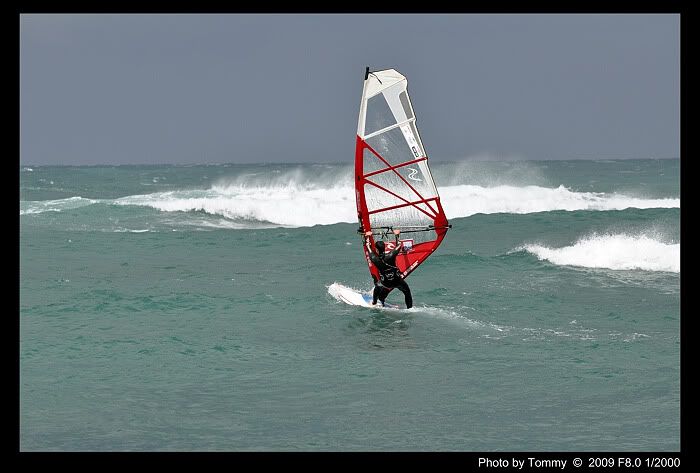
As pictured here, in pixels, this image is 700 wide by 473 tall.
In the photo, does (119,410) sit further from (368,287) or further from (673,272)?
(673,272)

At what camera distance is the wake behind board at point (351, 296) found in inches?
533

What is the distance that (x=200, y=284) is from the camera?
637 inches

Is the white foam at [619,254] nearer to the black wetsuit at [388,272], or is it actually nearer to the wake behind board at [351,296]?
the wake behind board at [351,296]

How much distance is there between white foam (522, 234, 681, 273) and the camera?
18.3 m

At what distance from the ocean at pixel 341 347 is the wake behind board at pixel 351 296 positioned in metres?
0.28

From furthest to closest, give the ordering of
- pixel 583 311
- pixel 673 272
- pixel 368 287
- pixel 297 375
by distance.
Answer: pixel 673 272, pixel 368 287, pixel 583 311, pixel 297 375

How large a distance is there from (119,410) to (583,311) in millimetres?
7868

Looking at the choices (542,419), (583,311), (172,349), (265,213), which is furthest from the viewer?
(265,213)

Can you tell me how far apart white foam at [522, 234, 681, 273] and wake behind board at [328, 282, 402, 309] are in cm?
602

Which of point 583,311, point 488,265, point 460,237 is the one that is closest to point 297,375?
point 583,311

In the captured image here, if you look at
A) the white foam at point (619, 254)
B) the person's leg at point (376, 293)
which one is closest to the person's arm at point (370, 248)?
the person's leg at point (376, 293)

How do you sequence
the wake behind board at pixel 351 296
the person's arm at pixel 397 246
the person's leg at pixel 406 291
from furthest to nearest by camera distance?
the wake behind board at pixel 351 296 < the person's leg at pixel 406 291 < the person's arm at pixel 397 246

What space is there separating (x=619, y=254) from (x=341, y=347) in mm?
10244

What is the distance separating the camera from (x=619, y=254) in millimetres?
19125
